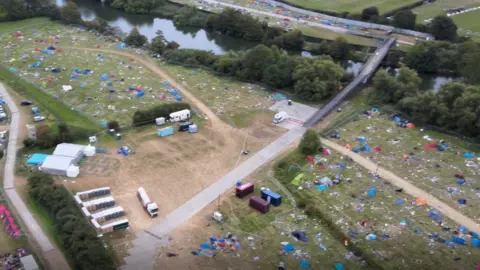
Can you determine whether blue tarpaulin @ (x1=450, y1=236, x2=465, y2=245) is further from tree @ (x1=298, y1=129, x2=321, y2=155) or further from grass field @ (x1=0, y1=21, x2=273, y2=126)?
grass field @ (x1=0, y1=21, x2=273, y2=126)

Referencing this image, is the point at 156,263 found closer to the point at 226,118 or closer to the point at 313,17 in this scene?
the point at 226,118

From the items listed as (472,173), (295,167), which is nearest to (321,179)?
(295,167)

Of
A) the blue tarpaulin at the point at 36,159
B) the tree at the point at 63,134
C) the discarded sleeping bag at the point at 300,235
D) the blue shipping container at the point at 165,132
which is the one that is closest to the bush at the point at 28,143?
the blue tarpaulin at the point at 36,159

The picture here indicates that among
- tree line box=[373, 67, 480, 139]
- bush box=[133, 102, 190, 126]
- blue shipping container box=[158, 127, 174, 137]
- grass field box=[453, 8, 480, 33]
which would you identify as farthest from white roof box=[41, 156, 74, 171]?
grass field box=[453, 8, 480, 33]

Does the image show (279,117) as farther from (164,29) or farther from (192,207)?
(164,29)

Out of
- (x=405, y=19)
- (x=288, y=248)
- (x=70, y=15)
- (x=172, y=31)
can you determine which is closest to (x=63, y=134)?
(x=288, y=248)

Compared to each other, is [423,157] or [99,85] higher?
[423,157]
